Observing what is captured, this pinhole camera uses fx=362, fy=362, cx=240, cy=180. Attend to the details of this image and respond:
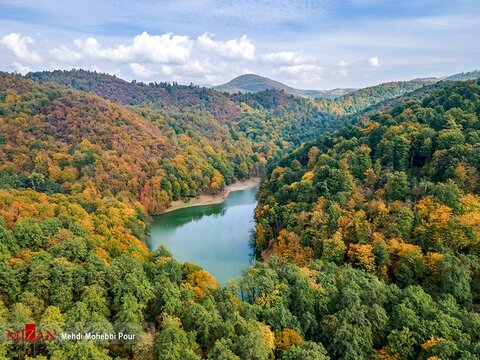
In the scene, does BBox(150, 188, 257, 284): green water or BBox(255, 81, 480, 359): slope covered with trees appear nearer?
BBox(255, 81, 480, 359): slope covered with trees

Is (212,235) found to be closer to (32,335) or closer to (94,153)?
(94,153)

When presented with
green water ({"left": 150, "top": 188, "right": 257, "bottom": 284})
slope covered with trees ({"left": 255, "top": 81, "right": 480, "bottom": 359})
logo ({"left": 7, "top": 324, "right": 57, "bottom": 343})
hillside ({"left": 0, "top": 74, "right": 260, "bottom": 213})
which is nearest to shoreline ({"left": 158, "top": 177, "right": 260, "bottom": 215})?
green water ({"left": 150, "top": 188, "right": 257, "bottom": 284})

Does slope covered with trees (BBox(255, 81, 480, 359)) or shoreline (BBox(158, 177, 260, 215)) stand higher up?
slope covered with trees (BBox(255, 81, 480, 359))

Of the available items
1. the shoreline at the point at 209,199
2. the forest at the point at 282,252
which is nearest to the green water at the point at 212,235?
the shoreline at the point at 209,199

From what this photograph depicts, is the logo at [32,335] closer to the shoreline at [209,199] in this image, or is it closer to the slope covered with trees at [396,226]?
the slope covered with trees at [396,226]

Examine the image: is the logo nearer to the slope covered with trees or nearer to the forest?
the forest

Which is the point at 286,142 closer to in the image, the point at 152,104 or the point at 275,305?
the point at 152,104
